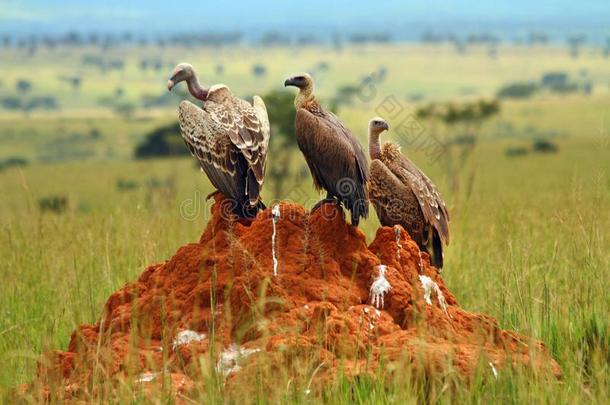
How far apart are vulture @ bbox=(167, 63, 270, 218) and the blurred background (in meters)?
0.92

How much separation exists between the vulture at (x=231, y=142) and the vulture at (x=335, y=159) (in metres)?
0.58

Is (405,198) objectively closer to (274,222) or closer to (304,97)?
(304,97)

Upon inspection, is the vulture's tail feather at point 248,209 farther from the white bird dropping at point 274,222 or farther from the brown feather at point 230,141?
the white bird dropping at point 274,222

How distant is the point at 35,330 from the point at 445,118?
116 feet

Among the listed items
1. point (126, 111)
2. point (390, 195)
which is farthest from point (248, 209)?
point (126, 111)

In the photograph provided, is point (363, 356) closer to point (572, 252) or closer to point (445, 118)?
point (572, 252)

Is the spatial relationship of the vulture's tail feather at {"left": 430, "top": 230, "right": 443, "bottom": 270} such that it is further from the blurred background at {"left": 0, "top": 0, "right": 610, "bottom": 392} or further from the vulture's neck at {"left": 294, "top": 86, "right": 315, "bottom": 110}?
the vulture's neck at {"left": 294, "top": 86, "right": 315, "bottom": 110}

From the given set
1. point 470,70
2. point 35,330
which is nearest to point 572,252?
point 35,330

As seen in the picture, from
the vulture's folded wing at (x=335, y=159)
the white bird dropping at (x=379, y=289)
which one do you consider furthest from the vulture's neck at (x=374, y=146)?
the white bird dropping at (x=379, y=289)

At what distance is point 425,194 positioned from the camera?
8844 mm

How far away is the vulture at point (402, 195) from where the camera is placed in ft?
28.8

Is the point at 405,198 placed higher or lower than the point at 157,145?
higher

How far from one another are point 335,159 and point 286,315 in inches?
61.9

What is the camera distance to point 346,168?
779 centimetres
